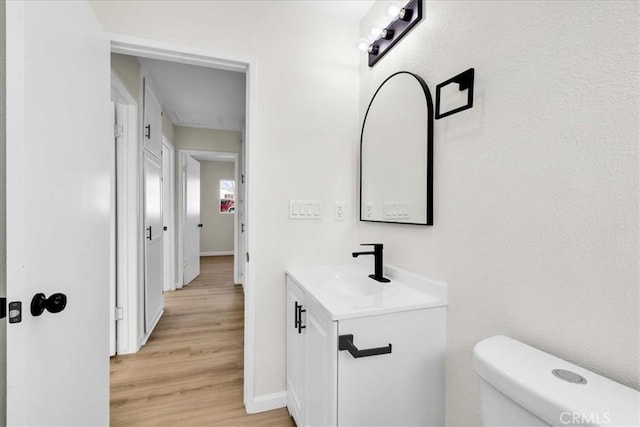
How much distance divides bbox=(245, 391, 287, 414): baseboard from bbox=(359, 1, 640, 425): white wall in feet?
3.24

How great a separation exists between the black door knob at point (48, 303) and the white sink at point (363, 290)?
33.9 inches

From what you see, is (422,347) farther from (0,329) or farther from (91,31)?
(91,31)

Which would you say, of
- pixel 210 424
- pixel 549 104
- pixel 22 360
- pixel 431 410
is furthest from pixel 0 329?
pixel 549 104

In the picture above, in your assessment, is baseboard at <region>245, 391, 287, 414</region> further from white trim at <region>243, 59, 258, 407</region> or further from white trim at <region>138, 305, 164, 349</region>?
white trim at <region>138, 305, 164, 349</region>

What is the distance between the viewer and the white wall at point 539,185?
0.64 meters

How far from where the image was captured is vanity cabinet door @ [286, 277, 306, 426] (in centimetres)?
139

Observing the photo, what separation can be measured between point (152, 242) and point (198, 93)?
1684 millimetres

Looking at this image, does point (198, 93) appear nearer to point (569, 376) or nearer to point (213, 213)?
point (569, 376)

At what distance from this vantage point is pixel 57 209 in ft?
3.16

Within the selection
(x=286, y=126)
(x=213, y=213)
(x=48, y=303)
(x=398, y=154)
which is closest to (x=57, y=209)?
(x=48, y=303)

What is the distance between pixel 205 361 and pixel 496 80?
2.49 m

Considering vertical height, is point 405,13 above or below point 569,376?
above

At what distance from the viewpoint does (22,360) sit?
0.80 m
